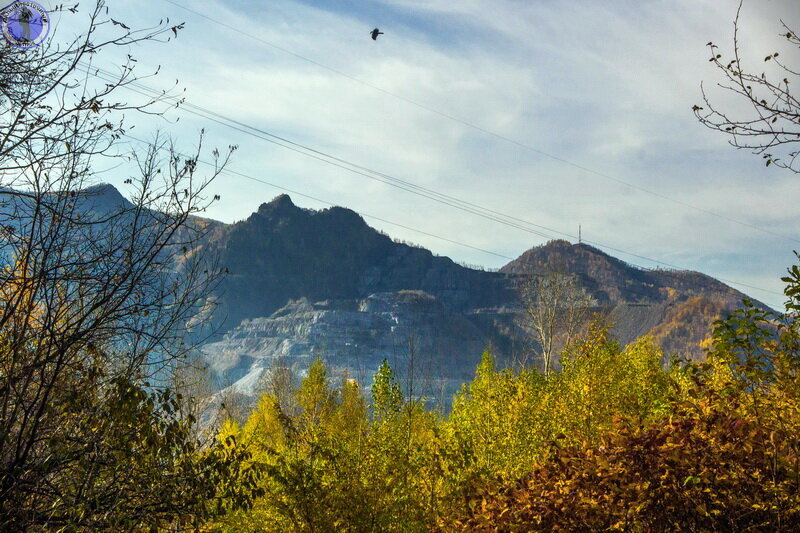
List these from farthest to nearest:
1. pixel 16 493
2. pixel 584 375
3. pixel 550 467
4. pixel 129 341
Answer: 1. pixel 584 375
2. pixel 129 341
3. pixel 550 467
4. pixel 16 493

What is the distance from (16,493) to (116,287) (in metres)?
1.61

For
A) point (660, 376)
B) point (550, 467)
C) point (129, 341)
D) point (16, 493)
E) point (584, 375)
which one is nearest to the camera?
point (16, 493)

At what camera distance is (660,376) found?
16.3 meters

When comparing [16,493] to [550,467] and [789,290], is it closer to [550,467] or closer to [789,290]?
[550,467]

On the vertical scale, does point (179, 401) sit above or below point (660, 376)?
below

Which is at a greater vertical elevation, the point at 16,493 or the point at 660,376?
the point at 660,376

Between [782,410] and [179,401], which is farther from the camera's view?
[179,401]

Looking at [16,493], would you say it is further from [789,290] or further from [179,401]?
[789,290]

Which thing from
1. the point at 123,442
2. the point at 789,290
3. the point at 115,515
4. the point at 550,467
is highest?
the point at 789,290

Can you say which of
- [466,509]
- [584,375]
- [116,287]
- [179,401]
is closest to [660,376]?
[584,375]

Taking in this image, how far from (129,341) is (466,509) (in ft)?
12.1

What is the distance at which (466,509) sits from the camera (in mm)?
6285

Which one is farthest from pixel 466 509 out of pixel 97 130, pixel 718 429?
pixel 97 130

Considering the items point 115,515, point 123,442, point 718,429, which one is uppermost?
point 718,429
